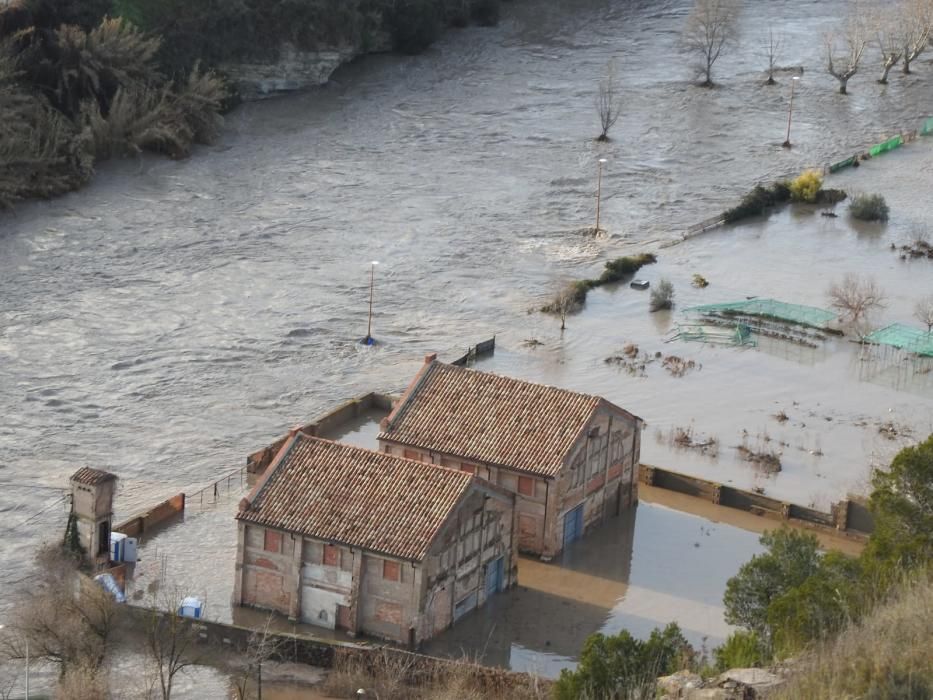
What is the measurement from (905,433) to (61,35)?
165 ft

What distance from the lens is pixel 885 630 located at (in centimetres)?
3173

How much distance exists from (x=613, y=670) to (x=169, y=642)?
12.0 m

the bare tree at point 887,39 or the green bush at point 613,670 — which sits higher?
the bare tree at point 887,39

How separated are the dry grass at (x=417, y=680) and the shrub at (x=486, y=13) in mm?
81364

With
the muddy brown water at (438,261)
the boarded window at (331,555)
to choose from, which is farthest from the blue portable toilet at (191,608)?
the muddy brown water at (438,261)

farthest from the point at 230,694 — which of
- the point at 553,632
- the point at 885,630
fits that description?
the point at 885,630

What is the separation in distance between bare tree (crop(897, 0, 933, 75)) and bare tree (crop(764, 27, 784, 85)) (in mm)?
7665

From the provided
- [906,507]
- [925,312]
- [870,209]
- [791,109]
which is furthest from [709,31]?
[906,507]

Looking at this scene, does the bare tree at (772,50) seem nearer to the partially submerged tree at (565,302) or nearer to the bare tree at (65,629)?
the partially submerged tree at (565,302)

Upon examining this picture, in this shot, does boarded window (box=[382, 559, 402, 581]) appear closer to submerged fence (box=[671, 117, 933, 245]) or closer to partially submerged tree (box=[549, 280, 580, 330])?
partially submerged tree (box=[549, 280, 580, 330])

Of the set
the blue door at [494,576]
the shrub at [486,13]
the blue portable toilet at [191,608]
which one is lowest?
the blue portable toilet at [191,608]

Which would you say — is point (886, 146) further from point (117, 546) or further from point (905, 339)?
point (117, 546)

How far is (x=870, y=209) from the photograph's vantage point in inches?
3423

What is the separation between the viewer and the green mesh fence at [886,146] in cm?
9838
